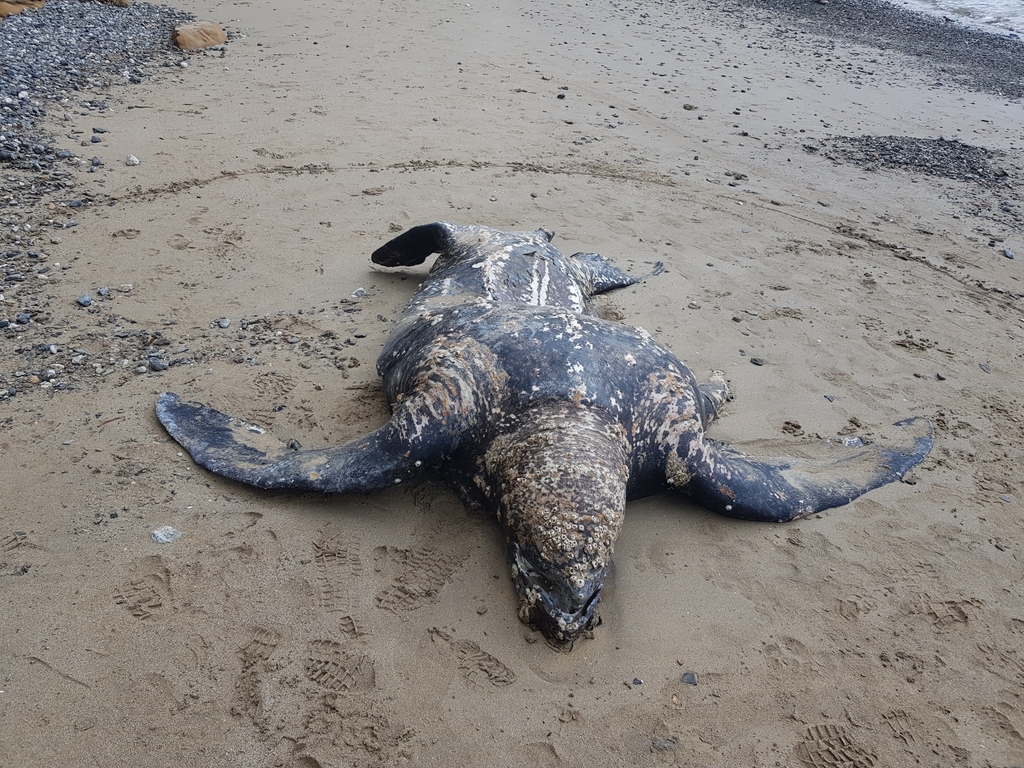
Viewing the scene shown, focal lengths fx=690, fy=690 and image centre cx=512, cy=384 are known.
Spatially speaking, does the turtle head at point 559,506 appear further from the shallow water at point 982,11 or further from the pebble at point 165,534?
the shallow water at point 982,11

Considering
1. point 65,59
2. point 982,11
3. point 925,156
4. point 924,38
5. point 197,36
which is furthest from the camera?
point 982,11

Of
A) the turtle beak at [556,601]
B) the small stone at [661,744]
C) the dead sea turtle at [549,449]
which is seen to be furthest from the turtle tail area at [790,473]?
the small stone at [661,744]

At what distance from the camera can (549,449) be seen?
2.92 meters

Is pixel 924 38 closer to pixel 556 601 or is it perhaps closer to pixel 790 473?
pixel 790 473

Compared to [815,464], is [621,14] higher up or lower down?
higher up

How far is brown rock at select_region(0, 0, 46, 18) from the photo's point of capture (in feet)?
30.8

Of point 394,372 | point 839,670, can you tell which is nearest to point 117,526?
point 394,372

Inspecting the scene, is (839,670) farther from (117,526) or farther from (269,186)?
(269,186)

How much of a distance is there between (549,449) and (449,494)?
2.12ft

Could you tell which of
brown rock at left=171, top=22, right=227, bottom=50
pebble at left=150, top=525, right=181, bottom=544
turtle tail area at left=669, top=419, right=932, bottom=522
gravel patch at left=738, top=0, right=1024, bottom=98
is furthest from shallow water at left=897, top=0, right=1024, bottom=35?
pebble at left=150, top=525, right=181, bottom=544

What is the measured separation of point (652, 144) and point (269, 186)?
410 centimetres

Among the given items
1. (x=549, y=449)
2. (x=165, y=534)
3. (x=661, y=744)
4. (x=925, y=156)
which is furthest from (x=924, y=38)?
(x=165, y=534)

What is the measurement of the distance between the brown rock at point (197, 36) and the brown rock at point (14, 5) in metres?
2.43

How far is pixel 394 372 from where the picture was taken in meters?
3.65
